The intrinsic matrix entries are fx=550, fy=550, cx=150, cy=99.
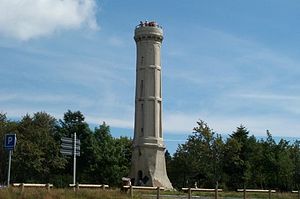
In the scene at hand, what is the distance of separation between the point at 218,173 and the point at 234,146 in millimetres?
3904

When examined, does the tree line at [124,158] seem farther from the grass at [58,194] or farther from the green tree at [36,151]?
the grass at [58,194]

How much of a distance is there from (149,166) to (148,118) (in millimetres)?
5745

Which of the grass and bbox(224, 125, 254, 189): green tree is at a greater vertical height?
bbox(224, 125, 254, 189): green tree

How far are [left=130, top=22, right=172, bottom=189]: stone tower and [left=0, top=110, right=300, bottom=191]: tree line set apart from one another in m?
5.35

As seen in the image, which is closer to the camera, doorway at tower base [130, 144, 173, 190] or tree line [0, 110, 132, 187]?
doorway at tower base [130, 144, 173, 190]

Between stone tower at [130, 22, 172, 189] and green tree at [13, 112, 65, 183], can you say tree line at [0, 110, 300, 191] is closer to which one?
green tree at [13, 112, 65, 183]

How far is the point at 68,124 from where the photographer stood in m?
79.6

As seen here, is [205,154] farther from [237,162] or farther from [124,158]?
[124,158]

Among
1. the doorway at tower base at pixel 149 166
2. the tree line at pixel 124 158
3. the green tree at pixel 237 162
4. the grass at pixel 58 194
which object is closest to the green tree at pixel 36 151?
the tree line at pixel 124 158

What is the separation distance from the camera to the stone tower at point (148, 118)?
65938 millimetres

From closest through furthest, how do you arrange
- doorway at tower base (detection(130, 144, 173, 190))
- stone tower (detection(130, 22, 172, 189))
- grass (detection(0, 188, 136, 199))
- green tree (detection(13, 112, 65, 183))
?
grass (detection(0, 188, 136, 199)), doorway at tower base (detection(130, 144, 173, 190)), stone tower (detection(130, 22, 172, 189)), green tree (detection(13, 112, 65, 183))

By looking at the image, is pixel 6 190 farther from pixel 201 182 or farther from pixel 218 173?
pixel 201 182

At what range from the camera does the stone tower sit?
2596 inches

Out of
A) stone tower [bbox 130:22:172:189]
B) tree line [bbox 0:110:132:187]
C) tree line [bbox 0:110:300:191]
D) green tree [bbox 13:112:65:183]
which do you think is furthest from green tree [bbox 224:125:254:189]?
green tree [bbox 13:112:65:183]
